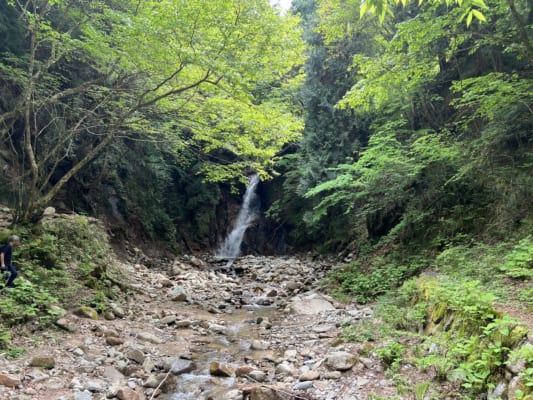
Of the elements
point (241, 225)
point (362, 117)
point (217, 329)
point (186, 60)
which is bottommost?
point (217, 329)

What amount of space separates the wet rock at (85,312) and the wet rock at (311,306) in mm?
3987

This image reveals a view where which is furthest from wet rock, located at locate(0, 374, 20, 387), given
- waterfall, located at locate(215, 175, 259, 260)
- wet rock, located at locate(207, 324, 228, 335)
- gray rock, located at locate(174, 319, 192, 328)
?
waterfall, located at locate(215, 175, 259, 260)

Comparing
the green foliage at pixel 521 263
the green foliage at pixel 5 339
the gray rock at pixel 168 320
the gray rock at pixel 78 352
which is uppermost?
the green foliage at pixel 521 263

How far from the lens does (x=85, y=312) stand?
581cm

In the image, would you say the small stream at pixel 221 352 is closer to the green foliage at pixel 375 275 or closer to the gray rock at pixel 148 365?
the gray rock at pixel 148 365

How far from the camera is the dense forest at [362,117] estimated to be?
5.85m

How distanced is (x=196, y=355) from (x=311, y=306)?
306 centimetres

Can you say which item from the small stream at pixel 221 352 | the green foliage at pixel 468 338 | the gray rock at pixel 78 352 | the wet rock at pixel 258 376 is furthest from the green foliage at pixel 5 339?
the green foliage at pixel 468 338

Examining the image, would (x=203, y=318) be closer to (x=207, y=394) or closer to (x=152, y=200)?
(x=207, y=394)

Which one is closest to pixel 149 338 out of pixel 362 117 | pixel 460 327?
pixel 460 327

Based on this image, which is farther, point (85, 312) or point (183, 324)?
point (183, 324)

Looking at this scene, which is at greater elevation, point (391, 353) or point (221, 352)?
point (391, 353)

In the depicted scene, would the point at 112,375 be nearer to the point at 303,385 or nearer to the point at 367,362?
the point at 303,385

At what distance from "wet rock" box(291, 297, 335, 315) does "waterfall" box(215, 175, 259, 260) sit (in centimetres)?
1042
